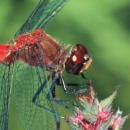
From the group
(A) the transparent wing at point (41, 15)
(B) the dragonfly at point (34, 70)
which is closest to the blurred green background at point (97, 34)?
(A) the transparent wing at point (41, 15)

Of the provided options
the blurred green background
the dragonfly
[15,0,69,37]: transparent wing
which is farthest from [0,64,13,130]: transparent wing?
the blurred green background

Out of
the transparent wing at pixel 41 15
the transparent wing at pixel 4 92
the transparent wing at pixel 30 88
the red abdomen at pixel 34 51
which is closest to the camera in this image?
the transparent wing at pixel 4 92

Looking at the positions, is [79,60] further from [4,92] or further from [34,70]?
[4,92]

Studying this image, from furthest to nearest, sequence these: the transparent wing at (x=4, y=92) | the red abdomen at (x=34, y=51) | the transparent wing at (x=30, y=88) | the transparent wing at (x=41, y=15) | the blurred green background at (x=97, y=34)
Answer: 1. the blurred green background at (x=97, y=34)
2. the transparent wing at (x=41, y=15)
3. the red abdomen at (x=34, y=51)
4. the transparent wing at (x=30, y=88)
5. the transparent wing at (x=4, y=92)

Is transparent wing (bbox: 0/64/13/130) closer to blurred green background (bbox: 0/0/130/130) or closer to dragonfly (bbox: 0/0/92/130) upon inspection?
dragonfly (bbox: 0/0/92/130)

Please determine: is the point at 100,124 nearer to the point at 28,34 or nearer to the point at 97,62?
the point at 28,34

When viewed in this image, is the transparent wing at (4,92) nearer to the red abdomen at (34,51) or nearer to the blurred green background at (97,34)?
the red abdomen at (34,51)
